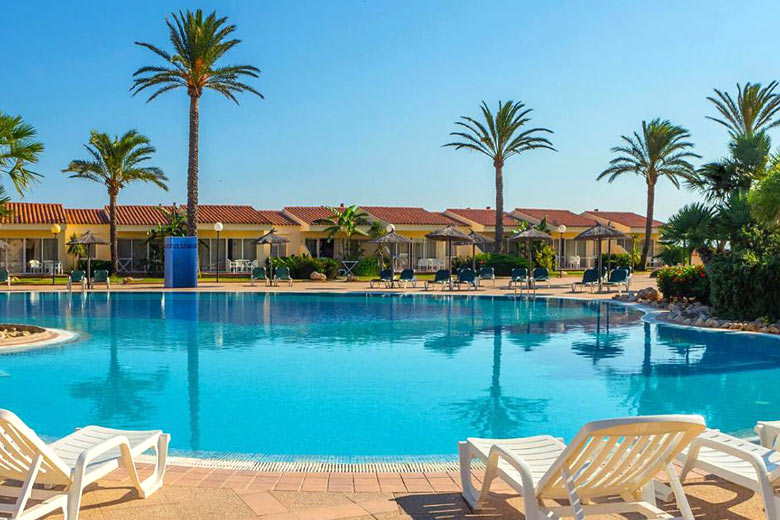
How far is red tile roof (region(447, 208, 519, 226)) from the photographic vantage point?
43344 mm

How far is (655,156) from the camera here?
3856 centimetres

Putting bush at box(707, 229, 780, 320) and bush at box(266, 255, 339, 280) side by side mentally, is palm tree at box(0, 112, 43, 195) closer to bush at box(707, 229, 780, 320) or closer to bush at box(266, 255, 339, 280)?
bush at box(707, 229, 780, 320)

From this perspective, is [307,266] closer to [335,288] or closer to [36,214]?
[335,288]

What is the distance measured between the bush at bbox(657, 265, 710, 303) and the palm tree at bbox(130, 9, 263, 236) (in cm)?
1743

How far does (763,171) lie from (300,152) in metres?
20.9

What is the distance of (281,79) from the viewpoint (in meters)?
23.9

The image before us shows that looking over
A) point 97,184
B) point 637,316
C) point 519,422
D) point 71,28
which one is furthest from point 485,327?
point 97,184

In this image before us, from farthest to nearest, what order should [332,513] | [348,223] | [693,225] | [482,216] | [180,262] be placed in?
[482,216] → [348,223] → [180,262] → [693,225] → [332,513]

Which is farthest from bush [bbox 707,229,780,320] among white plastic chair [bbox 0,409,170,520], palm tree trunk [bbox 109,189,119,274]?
palm tree trunk [bbox 109,189,119,274]

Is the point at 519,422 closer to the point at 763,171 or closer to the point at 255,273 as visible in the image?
the point at 763,171

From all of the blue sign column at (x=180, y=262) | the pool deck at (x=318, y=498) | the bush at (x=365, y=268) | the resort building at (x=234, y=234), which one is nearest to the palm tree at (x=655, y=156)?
the resort building at (x=234, y=234)

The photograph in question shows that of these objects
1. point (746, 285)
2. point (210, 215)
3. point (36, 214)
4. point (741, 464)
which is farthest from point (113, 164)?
point (741, 464)

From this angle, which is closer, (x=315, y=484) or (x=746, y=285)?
(x=315, y=484)

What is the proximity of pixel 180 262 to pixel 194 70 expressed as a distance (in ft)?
25.1
